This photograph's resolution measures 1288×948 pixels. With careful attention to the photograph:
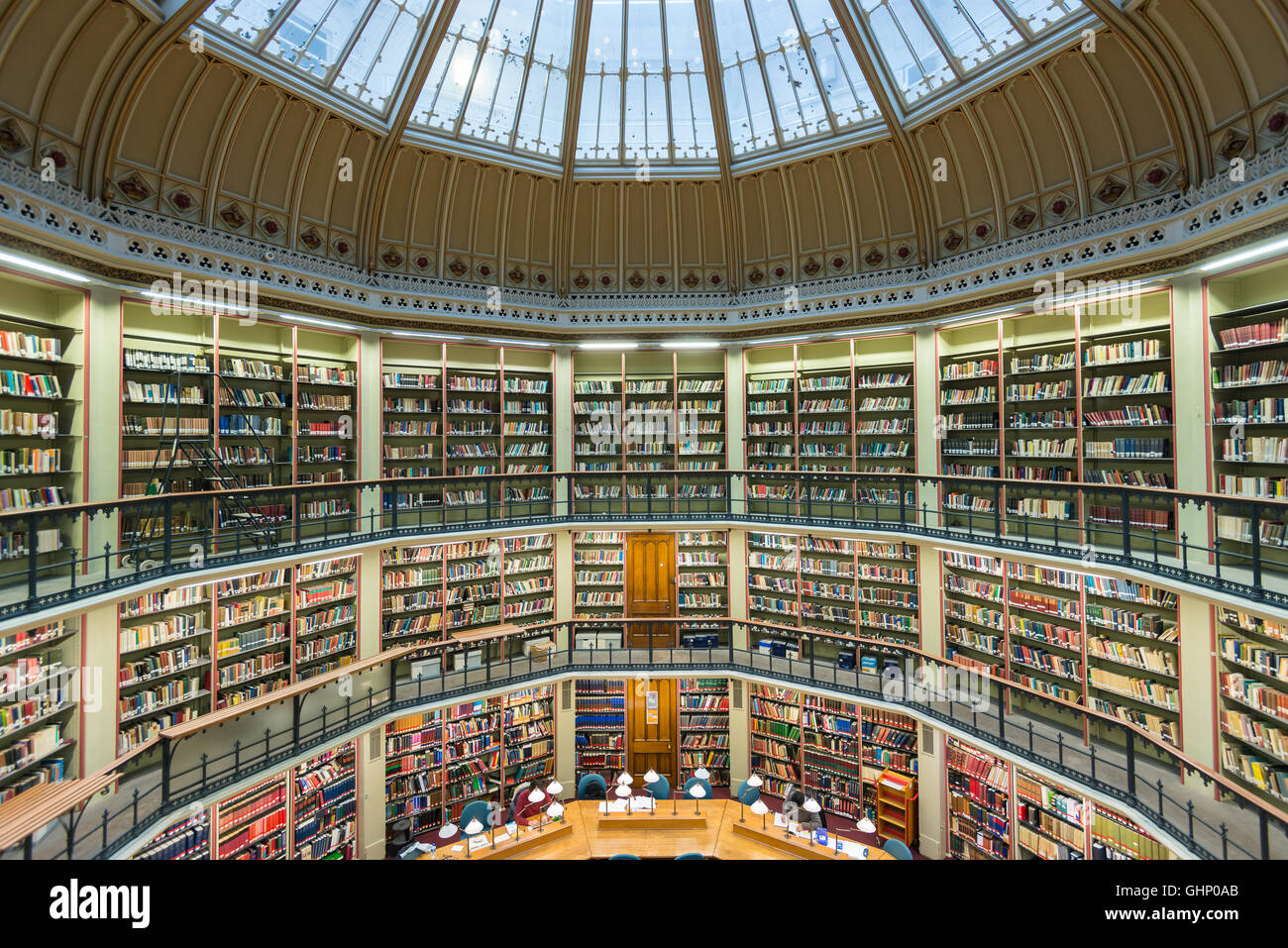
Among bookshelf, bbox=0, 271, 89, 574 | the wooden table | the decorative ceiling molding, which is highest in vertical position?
the decorative ceiling molding

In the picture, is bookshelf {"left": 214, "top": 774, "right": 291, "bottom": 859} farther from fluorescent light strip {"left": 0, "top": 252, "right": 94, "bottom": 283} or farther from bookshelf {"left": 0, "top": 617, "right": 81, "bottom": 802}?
fluorescent light strip {"left": 0, "top": 252, "right": 94, "bottom": 283}

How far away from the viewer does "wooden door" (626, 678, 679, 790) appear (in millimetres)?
10625

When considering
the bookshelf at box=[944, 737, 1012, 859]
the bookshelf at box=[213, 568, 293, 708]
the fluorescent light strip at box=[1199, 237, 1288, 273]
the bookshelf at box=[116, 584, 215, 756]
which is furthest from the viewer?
the bookshelf at box=[944, 737, 1012, 859]

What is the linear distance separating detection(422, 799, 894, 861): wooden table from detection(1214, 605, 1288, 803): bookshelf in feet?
12.5

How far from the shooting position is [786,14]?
9312mm

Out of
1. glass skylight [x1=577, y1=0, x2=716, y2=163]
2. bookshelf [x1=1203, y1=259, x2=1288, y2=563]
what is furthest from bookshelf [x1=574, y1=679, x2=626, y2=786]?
glass skylight [x1=577, y1=0, x2=716, y2=163]

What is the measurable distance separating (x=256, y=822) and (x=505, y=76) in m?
11.3

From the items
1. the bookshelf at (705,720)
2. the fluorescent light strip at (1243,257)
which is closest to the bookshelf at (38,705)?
the bookshelf at (705,720)

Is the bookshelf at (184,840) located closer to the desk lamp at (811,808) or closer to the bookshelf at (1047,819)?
the desk lamp at (811,808)
